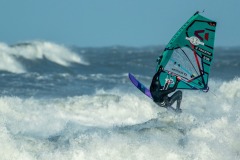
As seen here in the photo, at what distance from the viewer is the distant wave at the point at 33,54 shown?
1238 inches

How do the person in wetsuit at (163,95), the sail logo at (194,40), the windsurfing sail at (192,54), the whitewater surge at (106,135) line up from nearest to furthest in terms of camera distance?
1. the whitewater surge at (106,135)
2. the windsurfing sail at (192,54)
3. the sail logo at (194,40)
4. the person in wetsuit at (163,95)

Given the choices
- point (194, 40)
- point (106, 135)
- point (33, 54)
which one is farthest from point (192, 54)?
point (33, 54)

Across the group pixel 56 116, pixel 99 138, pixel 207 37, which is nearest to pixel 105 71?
pixel 56 116

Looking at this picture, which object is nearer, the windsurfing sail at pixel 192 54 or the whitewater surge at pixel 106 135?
the whitewater surge at pixel 106 135

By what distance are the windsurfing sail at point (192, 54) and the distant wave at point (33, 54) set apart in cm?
1833

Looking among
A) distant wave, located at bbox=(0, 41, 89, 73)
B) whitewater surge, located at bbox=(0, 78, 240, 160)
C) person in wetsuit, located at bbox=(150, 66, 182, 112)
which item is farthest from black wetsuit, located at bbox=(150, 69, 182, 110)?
distant wave, located at bbox=(0, 41, 89, 73)

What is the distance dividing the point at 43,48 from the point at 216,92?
880 inches

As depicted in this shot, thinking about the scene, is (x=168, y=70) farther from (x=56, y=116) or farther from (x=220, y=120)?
(x=56, y=116)

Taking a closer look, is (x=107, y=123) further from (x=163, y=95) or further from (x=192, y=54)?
(x=192, y=54)

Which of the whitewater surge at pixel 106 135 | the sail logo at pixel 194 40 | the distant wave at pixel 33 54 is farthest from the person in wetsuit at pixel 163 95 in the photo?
the distant wave at pixel 33 54

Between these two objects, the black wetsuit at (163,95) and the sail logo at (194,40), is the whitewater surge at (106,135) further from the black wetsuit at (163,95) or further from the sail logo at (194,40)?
the sail logo at (194,40)

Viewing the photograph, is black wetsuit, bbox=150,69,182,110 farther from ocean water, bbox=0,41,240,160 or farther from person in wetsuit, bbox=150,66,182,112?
ocean water, bbox=0,41,240,160

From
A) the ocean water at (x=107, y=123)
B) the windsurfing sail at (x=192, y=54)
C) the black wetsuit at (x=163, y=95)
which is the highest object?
the windsurfing sail at (x=192, y=54)

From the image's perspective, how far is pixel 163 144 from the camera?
30.5 feet
